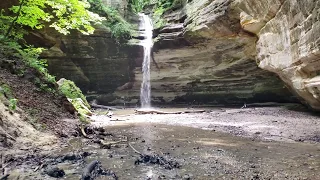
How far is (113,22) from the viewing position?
20.8 meters

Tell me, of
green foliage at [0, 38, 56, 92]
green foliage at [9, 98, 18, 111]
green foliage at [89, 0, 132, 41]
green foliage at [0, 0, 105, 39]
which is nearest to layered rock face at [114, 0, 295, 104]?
green foliage at [89, 0, 132, 41]

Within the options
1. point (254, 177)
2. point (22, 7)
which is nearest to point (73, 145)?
point (254, 177)

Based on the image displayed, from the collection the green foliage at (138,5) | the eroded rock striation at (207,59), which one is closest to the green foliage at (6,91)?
the eroded rock striation at (207,59)

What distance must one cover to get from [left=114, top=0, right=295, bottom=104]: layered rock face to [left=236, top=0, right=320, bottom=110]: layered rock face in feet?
6.16

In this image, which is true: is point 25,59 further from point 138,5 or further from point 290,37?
point 138,5

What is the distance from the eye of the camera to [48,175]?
385 cm

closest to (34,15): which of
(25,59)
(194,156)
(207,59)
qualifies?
(25,59)

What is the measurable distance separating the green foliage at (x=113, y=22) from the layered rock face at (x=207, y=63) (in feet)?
9.10

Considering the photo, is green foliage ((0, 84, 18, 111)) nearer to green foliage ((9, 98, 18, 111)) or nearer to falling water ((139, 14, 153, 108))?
green foliage ((9, 98, 18, 111))

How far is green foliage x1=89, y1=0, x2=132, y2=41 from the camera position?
2006 centimetres

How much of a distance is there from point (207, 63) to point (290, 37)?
9106mm

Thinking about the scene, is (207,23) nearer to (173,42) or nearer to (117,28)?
(173,42)

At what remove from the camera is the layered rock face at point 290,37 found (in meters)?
8.32

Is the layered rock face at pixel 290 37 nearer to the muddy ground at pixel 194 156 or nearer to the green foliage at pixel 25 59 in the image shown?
the muddy ground at pixel 194 156
